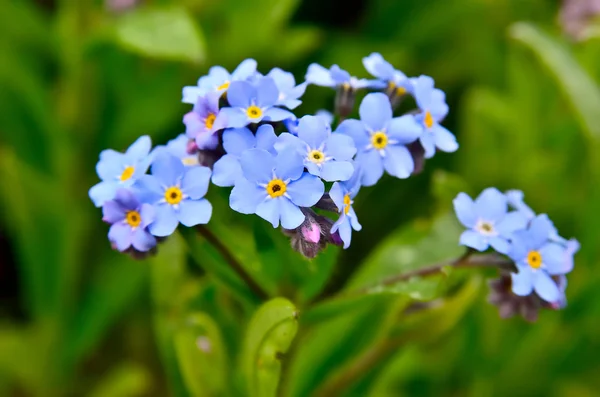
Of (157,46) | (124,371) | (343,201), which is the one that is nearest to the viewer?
(343,201)

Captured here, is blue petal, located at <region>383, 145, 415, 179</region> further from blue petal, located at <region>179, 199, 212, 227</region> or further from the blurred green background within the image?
the blurred green background

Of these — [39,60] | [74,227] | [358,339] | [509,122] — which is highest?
[509,122]

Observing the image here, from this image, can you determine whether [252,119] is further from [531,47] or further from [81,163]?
[81,163]

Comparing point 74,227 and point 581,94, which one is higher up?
point 581,94

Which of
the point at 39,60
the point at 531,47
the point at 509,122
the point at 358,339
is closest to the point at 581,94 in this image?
the point at 531,47

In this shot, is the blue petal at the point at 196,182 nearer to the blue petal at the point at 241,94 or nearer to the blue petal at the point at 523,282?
the blue petal at the point at 241,94

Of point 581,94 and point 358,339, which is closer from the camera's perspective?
point 358,339

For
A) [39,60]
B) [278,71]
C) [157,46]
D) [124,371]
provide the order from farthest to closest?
[39,60] < [124,371] < [157,46] < [278,71]

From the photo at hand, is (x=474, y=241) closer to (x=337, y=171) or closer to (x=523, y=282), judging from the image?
(x=523, y=282)

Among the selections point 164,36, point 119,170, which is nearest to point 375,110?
point 119,170
